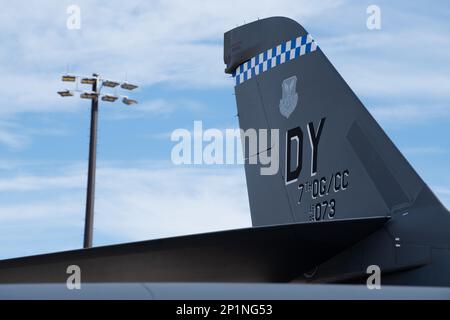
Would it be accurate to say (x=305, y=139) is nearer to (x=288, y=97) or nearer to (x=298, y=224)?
(x=288, y=97)

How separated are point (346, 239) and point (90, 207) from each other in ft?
46.7

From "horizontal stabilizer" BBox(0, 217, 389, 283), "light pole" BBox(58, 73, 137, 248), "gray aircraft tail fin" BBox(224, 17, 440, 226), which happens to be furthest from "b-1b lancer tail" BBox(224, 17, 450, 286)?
"light pole" BBox(58, 73, 137, 248)

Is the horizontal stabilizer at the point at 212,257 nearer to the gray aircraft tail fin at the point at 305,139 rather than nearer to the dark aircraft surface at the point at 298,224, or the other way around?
the dark aircraft surface at the point at 298,224

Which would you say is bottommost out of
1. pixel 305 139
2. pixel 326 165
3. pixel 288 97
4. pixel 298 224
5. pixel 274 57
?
pixel 298 224

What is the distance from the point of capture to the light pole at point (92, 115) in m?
20.0

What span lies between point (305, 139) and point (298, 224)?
9.27 feet

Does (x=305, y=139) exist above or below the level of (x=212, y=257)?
above

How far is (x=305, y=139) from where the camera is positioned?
893 centimetres

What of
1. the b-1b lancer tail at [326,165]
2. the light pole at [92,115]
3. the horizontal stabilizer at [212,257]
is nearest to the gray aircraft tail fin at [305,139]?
the b-1b lancer tail at [326,165]

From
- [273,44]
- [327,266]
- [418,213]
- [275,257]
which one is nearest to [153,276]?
[275,257]

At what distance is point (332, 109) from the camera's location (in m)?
8.30

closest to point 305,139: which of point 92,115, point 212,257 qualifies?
point 212,257

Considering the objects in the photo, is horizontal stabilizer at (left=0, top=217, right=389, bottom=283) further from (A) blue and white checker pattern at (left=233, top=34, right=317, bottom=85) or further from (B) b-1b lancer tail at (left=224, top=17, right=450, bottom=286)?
(A) blue and white checker pattern at (left=233, top=34, right=317, bottom=85)

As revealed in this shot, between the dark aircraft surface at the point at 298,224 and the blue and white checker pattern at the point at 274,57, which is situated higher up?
the blue and white checker pattern at the point at 274,57
